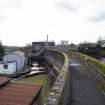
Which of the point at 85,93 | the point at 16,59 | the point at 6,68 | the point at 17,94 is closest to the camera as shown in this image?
the point at 85,93

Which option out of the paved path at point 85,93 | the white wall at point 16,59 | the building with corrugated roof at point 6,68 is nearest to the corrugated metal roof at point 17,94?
the paved path at point 85,93

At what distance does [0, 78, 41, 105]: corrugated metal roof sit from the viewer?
1370 centimetres

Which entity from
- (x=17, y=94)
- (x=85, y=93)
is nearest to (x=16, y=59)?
(x=17, y=94)

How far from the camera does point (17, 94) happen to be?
15.3 meters

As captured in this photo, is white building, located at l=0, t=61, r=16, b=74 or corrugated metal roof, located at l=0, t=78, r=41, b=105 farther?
white building, located at l=0, t=61, r=16, b=74

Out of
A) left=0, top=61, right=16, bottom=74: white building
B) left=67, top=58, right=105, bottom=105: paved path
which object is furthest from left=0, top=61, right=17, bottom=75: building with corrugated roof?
left=67, top=58, right=105, bottom=105: paved path

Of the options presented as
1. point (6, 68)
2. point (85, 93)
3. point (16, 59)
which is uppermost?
point (85, 93)

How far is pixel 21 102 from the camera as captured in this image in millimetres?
13672

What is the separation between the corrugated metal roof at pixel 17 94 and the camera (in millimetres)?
13701

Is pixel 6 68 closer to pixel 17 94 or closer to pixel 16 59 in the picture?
pixel 16 59

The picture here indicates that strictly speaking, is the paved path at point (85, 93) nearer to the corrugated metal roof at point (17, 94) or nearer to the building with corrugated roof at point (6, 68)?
the corrugated metal roof at point (17, 94)

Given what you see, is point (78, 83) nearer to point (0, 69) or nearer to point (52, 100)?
point (52, 100)

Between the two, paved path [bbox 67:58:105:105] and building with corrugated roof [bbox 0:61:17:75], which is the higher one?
paved path [bbox 67:58:105:105]

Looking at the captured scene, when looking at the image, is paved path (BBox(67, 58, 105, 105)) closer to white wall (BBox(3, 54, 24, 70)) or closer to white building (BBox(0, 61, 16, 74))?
white building (BBox(0, 61, 16, 74))
